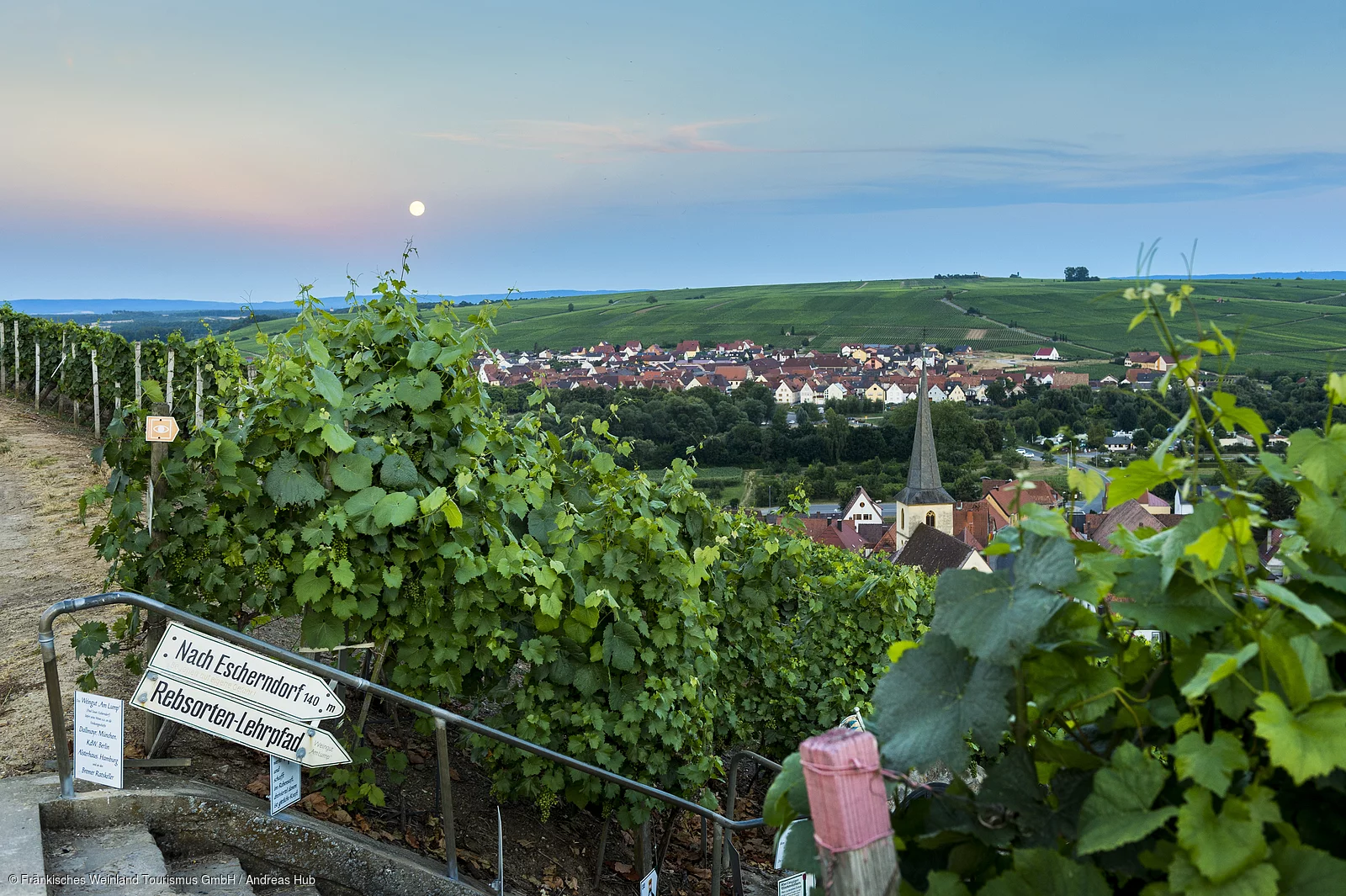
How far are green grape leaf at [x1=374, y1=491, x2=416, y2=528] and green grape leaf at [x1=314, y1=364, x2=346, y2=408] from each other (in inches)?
18.1

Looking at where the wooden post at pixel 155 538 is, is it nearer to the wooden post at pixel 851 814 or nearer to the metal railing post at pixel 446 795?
the metal railing post at pixel 446 795

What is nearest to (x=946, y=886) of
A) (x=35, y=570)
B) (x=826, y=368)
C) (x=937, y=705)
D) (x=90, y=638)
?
(x=937, y=705)

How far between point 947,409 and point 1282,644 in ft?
263

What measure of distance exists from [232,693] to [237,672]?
82 millimetres

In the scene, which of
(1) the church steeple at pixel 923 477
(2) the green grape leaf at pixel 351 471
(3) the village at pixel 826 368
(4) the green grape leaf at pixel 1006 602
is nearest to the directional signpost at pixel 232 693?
(2) the green grape leaf at pixel 351 471

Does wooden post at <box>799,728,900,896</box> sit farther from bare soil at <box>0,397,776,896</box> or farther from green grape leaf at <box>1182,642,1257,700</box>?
bare soil at <box>0,397,776,896</box>

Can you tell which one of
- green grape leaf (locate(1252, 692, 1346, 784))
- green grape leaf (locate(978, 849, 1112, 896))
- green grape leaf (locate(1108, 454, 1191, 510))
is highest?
green grape leaf (locate(1108, 454, 1191, 510))

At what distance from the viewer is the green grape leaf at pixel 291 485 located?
413 cm

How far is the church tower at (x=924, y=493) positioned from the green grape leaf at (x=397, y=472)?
57.6 metres

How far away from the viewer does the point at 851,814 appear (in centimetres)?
141

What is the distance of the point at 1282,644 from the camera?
118 cm

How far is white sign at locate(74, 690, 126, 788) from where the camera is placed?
11.6 ft

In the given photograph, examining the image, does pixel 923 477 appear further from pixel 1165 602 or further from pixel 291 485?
pixel 1165 602

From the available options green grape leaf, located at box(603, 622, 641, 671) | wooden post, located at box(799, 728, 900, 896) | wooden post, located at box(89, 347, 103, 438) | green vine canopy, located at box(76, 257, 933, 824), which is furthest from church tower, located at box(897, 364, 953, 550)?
wooden post, located at box(799, 728, 900, 896)
